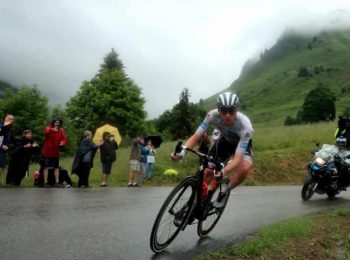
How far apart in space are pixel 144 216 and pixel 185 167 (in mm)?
13267

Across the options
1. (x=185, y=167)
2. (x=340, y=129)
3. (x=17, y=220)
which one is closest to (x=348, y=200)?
(x=340, y=129)

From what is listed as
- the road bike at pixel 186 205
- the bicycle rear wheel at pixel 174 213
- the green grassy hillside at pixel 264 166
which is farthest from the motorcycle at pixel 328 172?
the green grassy hillside at pixel 264 166

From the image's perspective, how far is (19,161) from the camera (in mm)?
13750

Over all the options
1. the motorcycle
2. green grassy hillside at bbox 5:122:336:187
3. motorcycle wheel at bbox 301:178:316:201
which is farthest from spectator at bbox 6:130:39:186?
the motorcycle

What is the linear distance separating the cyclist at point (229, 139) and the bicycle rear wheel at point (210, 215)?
0.31ft

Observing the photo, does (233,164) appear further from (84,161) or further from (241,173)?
(84,161)

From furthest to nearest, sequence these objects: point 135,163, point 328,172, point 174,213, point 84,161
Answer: point 135,163 → point 84,161 → point 328,172 → point 174,213

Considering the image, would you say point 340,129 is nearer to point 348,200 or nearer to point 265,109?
point 348,200

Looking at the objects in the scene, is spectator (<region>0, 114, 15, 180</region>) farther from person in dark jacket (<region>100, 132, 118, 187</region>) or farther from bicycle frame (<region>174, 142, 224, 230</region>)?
bicycle frame (<region>174, 142, 224, 230</region>)

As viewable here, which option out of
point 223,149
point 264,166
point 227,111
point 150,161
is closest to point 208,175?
point 223,149

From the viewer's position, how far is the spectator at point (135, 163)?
54.1 ft

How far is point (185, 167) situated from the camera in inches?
856

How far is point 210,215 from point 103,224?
1.73 meters

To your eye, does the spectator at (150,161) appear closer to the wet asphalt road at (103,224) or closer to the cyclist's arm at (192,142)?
the wet asphalt road at (103,224)
